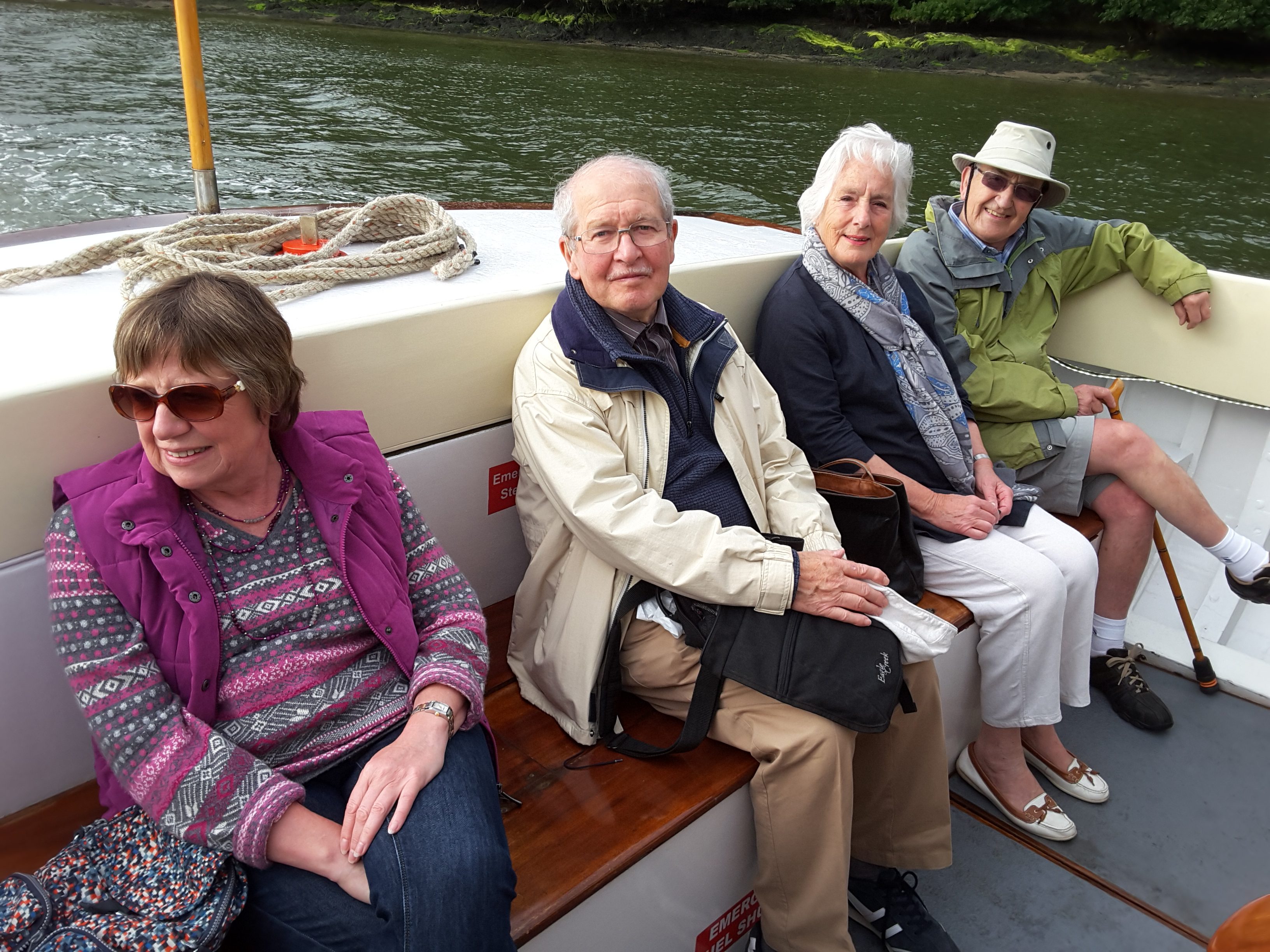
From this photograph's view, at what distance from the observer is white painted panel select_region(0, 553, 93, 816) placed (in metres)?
1.35

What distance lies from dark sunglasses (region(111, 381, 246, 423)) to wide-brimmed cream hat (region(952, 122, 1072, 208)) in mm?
1988

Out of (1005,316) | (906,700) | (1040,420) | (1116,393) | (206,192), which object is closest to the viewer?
(906,700)

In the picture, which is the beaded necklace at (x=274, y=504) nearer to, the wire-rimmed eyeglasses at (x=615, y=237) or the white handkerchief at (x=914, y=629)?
the wire-rimmed eyeglasses at (x=615, y=237)

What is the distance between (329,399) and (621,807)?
0.84m

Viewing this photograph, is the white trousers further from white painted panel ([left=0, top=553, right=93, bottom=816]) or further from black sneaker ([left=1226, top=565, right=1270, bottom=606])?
white painted panel ([left=0, top=553, right=93, bottom=816])

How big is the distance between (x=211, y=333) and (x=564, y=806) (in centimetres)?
90

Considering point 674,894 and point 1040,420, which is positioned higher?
point 1040,420

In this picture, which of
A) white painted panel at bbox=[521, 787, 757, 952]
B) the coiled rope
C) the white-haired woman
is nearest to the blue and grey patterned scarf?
the white-haired woman

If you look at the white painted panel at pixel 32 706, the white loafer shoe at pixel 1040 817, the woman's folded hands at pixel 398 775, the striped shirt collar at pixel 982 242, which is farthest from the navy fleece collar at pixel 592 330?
the white loafer shoe at pixel 1040 817

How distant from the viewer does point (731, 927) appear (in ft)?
5.71

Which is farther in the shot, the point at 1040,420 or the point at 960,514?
the point at 1040,420

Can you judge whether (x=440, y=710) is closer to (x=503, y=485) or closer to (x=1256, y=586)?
(x=503, y=485)

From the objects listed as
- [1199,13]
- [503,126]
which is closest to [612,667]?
[503,126]

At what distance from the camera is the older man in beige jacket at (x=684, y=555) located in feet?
5.22
